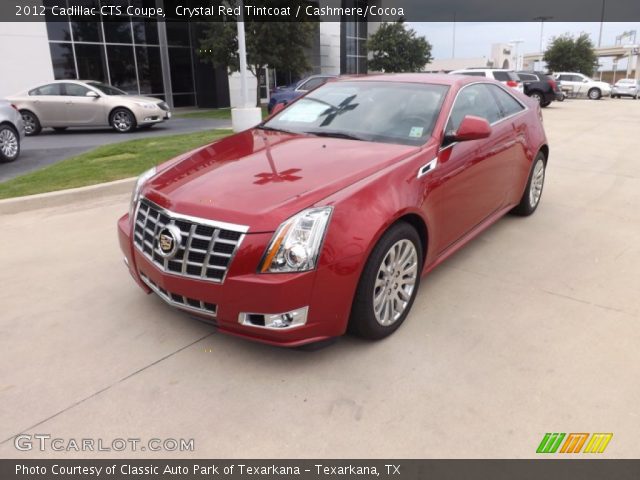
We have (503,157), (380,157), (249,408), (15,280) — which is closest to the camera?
(249,408)

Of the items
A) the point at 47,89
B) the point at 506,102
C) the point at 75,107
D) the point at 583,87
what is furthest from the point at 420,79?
the point at 583,87

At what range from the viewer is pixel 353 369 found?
9.51 ft

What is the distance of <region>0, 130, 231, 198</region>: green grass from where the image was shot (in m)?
6.73

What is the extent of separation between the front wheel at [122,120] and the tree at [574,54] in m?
43.3

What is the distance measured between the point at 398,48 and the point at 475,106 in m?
32.9

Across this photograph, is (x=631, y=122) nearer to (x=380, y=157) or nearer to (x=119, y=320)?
(x=380, y=157)

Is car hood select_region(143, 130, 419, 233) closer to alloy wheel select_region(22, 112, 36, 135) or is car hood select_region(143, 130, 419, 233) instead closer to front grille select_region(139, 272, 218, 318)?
front grille select_region(139, 272, 218, 318)

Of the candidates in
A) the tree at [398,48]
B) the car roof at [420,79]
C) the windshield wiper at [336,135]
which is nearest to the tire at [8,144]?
the car roof at [420,79]

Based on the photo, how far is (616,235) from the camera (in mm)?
5062

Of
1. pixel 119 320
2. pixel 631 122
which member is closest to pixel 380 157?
pixel 119 320

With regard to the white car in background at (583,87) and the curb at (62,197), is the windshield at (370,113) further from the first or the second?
the white car in background at (583,87)

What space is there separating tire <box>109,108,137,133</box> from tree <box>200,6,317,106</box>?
712cm

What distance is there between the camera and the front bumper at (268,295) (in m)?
2.58

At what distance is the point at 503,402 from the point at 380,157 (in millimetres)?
1617
